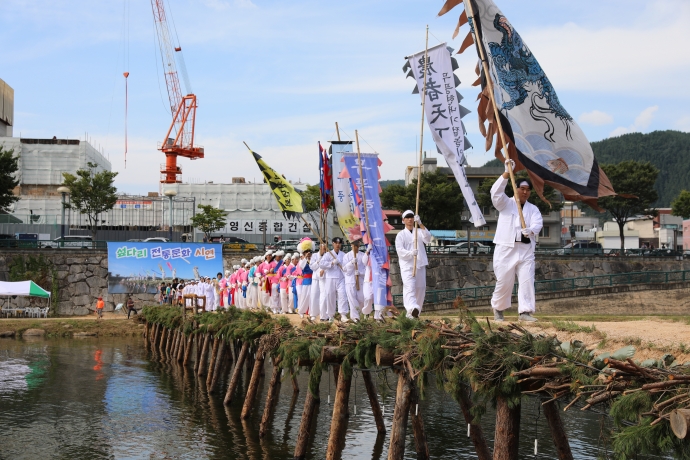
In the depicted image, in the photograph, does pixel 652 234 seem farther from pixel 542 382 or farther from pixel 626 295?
pixel 542 382

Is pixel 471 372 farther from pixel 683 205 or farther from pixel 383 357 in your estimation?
pixel 683 205

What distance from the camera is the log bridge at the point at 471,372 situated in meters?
7.10

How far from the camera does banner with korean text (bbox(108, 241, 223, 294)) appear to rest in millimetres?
43375

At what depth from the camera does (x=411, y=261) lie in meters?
14.9

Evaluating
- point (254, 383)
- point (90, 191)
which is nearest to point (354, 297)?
point (254, 383)

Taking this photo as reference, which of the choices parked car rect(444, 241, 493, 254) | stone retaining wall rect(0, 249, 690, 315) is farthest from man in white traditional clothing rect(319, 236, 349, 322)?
parked car rect(444, 241, 493, 254)

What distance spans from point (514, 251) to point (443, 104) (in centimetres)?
354

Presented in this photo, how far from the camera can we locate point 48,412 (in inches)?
782

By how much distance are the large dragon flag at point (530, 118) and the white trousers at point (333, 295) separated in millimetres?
7678

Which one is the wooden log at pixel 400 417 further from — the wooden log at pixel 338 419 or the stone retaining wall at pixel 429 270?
the stone retaining wall at pixel 429 270

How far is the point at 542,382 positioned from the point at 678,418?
2.25 metres

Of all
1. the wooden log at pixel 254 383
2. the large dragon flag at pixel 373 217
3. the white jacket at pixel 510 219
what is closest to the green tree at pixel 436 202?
the large dragon flag at pixel 373 217

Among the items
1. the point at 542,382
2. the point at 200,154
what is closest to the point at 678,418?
the point at 542,382

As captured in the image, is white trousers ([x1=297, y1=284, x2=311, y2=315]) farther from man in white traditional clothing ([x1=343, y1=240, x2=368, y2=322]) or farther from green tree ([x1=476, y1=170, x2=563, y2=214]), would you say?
green tree ([x1=476, y1=170, x2=563, y2=214])
